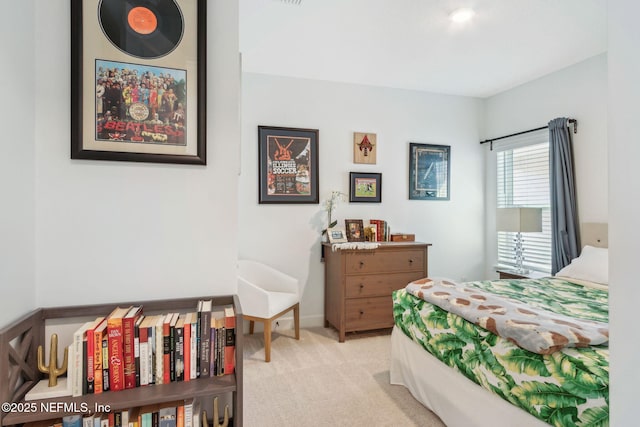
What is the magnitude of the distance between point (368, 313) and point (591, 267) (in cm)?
192

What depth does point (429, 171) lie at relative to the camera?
13.4 feet

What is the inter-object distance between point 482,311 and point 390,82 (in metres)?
2.85

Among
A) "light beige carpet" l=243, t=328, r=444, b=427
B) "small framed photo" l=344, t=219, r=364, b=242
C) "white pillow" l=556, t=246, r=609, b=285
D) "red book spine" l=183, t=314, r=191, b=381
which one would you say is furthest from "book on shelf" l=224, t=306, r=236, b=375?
"white pillow" l=556, t=246, r=609, b=285

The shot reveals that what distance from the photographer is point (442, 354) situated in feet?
6.30

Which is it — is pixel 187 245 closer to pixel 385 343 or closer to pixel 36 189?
pixel 36 189

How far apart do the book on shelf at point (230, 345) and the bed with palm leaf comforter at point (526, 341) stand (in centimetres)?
122

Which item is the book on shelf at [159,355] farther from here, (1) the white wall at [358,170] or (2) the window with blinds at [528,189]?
(2) the window with blinds at [528,189]

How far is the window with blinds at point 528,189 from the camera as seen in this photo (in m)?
3.59

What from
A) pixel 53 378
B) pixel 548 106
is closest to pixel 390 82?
pixel 548 106

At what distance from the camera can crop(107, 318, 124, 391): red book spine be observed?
116cm

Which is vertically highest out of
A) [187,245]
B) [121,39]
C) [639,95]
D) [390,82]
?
[390,82]

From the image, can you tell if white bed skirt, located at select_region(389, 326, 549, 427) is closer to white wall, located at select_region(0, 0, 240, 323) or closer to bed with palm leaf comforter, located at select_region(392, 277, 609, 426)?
bed with palm leaf comforter, located at select_region(392, 277, 609, 426)

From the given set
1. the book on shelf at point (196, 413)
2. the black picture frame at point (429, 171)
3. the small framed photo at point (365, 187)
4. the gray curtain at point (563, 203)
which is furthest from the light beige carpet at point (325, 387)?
the gray curtain at point (563, 203)

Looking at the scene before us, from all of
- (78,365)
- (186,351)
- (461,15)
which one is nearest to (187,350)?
(186,351)
